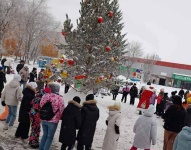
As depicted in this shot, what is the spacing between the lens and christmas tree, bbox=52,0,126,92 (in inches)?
452

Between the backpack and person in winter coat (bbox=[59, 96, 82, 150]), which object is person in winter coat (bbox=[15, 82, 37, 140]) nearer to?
the backpack

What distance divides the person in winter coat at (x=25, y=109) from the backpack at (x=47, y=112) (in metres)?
1.19

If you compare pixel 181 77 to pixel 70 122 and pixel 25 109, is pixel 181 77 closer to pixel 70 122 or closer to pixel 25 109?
pixel 25 109

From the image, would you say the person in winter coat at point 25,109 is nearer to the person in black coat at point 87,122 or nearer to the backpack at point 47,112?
the backpack at point 47,112

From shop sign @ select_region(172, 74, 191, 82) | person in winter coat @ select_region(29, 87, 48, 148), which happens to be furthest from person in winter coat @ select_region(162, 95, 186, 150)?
shop sign @ select_region(172, 74, 191, 82)

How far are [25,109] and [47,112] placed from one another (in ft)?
4.60

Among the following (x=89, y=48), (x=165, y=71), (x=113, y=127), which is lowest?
(x=113, y=127)

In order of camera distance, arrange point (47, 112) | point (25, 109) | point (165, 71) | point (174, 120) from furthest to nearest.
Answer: point (165, 71), point (25, 109), point (174, 120), point (47, 112)

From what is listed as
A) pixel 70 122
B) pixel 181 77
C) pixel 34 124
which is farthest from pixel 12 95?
pixel 181 77

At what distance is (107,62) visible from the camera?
11875mm

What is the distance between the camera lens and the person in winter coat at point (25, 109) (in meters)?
7.38

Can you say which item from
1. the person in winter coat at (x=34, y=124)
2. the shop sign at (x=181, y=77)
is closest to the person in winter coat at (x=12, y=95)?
the person in winter coat at (x=34, y=124)

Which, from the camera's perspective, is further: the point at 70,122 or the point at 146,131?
the point at 146,131

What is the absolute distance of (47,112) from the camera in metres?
6.26
